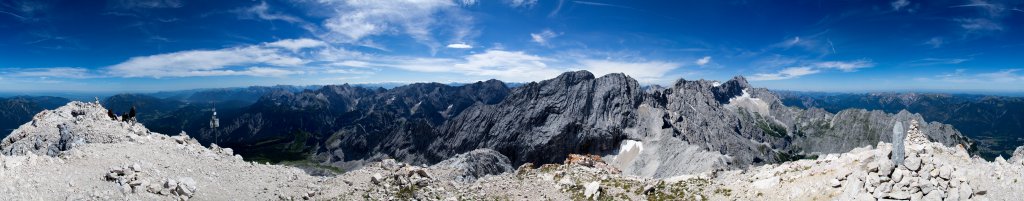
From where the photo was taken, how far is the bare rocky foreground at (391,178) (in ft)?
69.6

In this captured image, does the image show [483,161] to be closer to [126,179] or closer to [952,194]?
[126,179]

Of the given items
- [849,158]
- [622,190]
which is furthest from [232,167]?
[849,158]

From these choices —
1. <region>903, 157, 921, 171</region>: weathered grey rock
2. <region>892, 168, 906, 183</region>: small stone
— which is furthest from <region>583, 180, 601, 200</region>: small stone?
<region>903, 157, 921, 171</region>: weathered grey rock

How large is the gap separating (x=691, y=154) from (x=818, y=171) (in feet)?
384

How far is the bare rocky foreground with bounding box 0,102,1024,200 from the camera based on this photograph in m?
21.2

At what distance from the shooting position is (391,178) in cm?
3234

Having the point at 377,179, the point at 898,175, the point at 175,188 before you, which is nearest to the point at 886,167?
the point at 898,175

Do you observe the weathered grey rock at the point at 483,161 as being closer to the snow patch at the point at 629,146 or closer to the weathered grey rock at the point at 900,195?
the weathered grey rock at the point at 900,195

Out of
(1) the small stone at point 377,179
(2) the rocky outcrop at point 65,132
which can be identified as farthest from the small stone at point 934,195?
(2) the rocky outcrop at point 65,132

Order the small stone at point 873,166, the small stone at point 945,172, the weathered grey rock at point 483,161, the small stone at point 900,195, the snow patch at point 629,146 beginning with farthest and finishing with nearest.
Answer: the snow patch at point 629,146 < the weathered grey rock at point 483,161 < the small stone at point 873,166 < the small stone at point 945,172 < the small stone at point 900,195

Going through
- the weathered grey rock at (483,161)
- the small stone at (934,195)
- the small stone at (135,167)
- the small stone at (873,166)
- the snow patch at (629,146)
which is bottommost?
the snow patch at (629,146)

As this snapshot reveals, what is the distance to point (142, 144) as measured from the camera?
2898cm

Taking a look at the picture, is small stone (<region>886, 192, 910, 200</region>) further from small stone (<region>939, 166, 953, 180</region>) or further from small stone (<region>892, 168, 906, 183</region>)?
small stone (<region>939, 166, 953, 180</region>)

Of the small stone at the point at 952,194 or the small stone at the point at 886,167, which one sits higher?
the small stone at the point at 886,167
